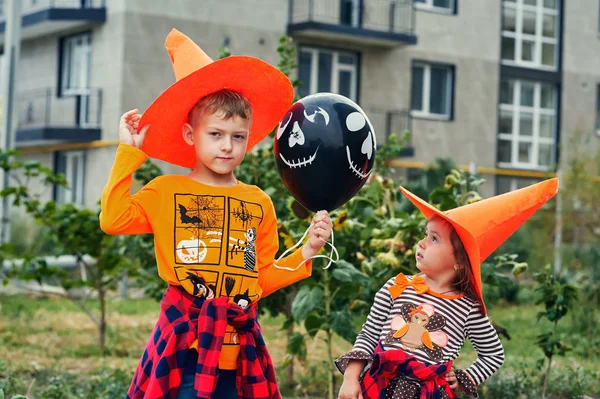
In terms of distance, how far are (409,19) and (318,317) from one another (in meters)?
17.7

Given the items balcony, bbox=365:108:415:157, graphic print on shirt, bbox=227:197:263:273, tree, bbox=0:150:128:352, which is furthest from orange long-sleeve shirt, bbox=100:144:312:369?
balcony, bbox=365:108:415:157

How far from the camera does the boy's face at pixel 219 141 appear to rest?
311 centimetres

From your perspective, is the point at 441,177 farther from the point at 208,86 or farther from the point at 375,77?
the point at 375,77

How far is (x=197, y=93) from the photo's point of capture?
3.16 metres

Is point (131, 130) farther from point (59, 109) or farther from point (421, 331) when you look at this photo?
point (59, 109)

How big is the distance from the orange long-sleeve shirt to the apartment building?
14358 millimetres

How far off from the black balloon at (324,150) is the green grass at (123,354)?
1.95 metres

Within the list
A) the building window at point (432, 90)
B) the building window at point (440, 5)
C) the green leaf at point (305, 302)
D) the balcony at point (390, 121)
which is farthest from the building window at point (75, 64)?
the green leaf at point (305, 302)

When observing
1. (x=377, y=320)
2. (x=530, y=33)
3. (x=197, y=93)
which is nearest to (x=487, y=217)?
(x=377, y=320)

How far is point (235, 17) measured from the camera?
19047 millimetres

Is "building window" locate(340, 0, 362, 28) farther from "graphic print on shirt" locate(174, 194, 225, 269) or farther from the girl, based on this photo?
"graphic print on shirt" locate(174, 194, 225, 269)

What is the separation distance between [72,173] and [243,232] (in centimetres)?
1753

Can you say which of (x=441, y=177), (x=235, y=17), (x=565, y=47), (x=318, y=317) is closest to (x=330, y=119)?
(x=318, y=317)

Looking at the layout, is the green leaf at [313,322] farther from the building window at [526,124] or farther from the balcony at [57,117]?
the building window at [526,124]
